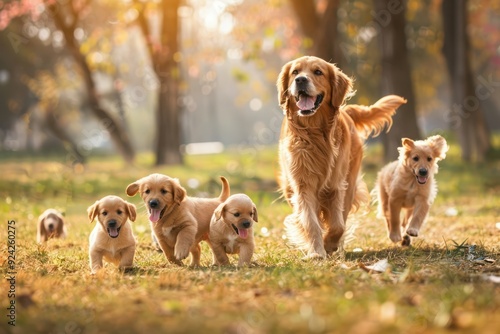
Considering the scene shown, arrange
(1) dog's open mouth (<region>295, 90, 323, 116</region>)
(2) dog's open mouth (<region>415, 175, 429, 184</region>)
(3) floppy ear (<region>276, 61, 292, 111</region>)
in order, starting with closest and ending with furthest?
(1) dog's open mouth (<region>295, 90, 323, 116</region>) < (3) floppy ear (<region>276, 61, 292, 111</region>) < (2) dog's open mouth (<region>415, 175, 429, 184</region>)

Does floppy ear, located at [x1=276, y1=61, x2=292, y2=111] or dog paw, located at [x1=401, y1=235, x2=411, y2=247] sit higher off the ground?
floppy ear, located at [x1=276, y1=61, x2=292, y2=111]

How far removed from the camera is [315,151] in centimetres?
659

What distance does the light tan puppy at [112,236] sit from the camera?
5828 millimetres

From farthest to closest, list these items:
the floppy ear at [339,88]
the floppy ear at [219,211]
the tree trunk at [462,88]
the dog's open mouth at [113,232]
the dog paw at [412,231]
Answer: the tree trunk at [462,88] → the dog paw at [412,231] → the floppy ear at [339,88] → the floppy ear at [219,211] → the dog's open mouth at [113,232]

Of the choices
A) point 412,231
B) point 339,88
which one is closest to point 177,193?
point 339,88

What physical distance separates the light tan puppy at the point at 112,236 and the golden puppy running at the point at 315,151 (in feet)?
5.14

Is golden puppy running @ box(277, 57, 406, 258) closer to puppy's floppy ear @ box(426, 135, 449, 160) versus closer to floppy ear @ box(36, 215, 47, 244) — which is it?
puppy's floppy ear @ box(426, 135, 449, 160)

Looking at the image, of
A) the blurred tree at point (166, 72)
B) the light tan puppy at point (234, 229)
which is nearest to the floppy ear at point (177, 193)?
the light tan puppy at point (234, 229)

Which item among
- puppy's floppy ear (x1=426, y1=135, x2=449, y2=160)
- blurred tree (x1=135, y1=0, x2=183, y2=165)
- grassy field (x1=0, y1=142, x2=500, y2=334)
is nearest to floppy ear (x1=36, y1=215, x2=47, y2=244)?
grassy field (x1=0, y1=142, x2=500, y2=334)

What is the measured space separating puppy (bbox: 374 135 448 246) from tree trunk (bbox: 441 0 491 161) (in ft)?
34.7

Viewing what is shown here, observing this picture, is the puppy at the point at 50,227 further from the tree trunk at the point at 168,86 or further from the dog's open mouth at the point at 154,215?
the tree trunk at the point at 168,86

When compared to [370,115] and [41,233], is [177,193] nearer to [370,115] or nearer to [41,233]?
[370,115]

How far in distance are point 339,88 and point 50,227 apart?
370 cm

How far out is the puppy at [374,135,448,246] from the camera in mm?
7020
